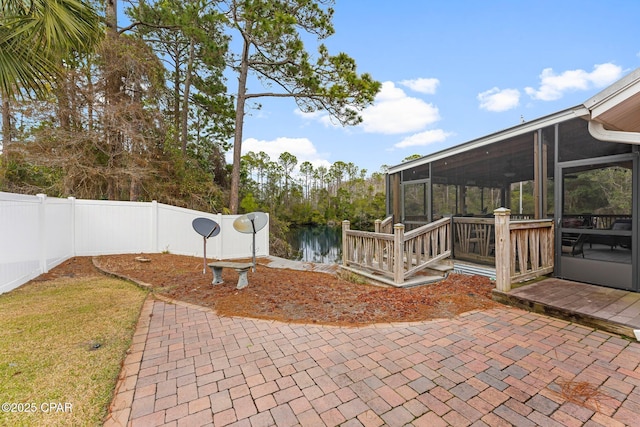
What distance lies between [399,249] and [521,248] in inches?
73.0

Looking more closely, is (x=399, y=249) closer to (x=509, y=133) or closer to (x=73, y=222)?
(x=509, y=133)

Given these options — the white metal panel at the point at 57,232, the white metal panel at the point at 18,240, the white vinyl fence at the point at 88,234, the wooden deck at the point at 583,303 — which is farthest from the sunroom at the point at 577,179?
the white metal panel at the point at 57,232

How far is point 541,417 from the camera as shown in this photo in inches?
68.1

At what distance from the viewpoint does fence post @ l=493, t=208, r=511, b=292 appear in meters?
4.00

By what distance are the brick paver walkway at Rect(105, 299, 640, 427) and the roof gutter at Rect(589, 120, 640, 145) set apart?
2.22m

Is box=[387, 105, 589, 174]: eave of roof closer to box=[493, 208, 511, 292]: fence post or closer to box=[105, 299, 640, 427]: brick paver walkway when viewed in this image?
box=[493, 208, 511, 292]: fence post

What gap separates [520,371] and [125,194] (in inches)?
440

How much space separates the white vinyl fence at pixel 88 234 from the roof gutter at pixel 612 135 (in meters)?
8.28

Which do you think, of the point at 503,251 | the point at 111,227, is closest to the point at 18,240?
the point at 111,227

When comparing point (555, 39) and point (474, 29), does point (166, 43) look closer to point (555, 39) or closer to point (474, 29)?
point (474, 29)

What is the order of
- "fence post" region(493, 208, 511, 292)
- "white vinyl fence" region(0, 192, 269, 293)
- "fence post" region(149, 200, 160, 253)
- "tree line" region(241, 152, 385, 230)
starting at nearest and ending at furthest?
"fence post" region(493, 208, 511, 292), "white vinyl fence" region(0, 192, 269, 293), "fence post" region(149, 200, 160, 253), "tree line" region(241, 152, 385, 230)

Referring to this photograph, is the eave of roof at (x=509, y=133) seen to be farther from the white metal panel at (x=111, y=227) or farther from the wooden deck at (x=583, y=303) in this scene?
the white metal panel at (x=111, y=227)

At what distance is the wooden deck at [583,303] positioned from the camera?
2926 mm

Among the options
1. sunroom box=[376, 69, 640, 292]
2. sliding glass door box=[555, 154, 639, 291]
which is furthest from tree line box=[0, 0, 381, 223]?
sliding glass door box=[555, 154, 639, 291]
